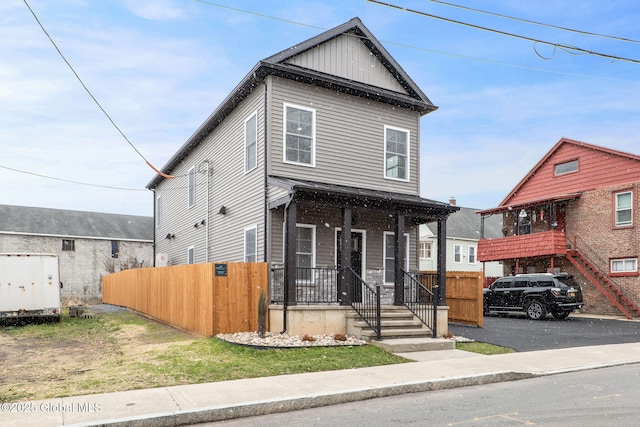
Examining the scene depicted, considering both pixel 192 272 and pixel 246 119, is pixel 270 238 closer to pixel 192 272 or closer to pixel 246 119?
pixel 192 272

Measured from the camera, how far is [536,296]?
21422mm

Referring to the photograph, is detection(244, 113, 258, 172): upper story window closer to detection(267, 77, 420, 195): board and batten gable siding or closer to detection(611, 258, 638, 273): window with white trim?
detection(267, 77, 420, 195): board and batten gable siding

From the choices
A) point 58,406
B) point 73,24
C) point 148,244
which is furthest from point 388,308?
point 148,244

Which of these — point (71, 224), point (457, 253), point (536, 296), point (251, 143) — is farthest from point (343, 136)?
point (71, 224)

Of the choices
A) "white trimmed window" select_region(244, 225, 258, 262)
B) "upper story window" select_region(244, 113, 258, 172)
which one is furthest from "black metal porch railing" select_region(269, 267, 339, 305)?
"upper story window" select_region(244, 113, 258, 172)

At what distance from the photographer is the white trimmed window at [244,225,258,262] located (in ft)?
49.5

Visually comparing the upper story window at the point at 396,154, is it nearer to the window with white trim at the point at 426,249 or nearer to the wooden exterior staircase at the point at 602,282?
the wooden exterior staircase at the point at 602,282

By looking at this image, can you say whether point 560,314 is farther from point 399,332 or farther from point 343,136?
point 343,136

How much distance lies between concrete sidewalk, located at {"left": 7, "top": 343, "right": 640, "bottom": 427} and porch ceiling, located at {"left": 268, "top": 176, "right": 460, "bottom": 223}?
4.44 metres

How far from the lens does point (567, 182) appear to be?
1118 inches

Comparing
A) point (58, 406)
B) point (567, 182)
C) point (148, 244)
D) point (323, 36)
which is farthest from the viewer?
point (148, 244)

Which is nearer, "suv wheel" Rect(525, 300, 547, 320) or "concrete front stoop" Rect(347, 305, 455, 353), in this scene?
"concrete front stoop" Rect(347, 305, 455, 353)

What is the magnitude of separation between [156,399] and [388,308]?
8.09 m

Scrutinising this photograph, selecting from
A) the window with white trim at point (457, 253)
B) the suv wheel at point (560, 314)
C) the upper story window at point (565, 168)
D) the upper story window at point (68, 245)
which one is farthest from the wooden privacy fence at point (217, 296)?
the window with white trim at point (457, 253)
